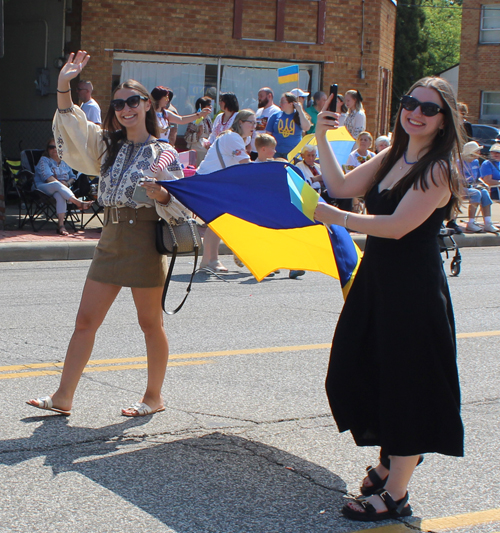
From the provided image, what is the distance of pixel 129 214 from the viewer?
438 cm

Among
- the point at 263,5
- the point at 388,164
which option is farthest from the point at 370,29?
the point at 388,164

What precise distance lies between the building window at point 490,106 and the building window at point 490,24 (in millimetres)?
2696

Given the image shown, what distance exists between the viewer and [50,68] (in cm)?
1688

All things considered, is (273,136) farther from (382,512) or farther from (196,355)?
(382,512)

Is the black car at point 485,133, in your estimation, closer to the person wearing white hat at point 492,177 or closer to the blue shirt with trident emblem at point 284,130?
the person wearing white hat at point 492,177

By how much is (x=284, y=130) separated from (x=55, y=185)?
12.1 ft

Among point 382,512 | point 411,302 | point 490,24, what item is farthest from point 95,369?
point 490,24

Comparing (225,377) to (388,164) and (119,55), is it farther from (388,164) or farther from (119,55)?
(119,55)

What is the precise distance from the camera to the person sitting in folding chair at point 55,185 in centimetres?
1220

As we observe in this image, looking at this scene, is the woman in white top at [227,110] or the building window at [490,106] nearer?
the woman in white top at [227,110]

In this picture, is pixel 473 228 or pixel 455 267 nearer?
pixel 455 267

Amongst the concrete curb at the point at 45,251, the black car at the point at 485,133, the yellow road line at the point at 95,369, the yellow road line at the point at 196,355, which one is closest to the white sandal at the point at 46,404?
the yellow road line at the point at 95,369

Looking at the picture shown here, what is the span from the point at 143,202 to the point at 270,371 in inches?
75.1

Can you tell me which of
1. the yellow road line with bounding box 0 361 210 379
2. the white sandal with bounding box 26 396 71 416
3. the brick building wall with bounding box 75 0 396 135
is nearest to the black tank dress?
the white sandal with bounding box 26 396 71 416
